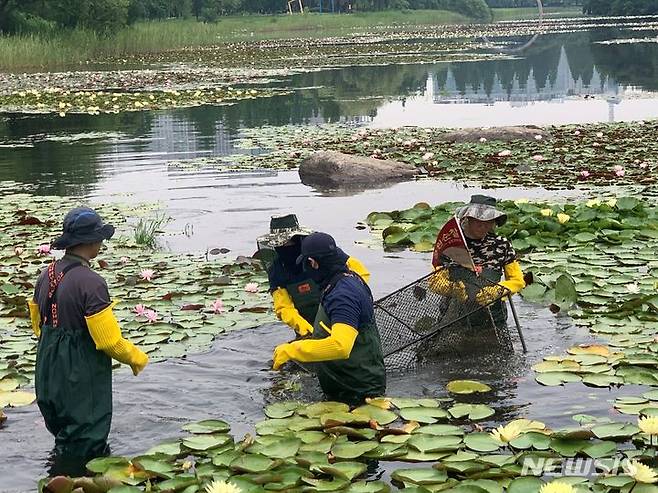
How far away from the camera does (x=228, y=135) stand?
2225 cm

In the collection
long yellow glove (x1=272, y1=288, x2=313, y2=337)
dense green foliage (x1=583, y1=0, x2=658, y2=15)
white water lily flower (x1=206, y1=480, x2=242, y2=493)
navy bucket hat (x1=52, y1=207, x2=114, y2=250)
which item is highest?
dense green foliage (x1=583, y1=0, x2=658, y2=15)

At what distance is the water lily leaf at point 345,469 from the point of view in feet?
16.9

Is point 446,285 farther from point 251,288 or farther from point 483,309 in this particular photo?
point 251,288

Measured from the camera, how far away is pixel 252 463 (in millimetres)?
5309

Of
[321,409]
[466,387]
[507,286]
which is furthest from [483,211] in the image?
[321,409]

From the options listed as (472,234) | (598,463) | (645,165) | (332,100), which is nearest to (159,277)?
(472,234)

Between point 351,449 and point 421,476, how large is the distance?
0.54 m

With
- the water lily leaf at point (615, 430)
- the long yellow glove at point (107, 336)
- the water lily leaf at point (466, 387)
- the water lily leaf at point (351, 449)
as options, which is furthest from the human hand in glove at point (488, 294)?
the long yellow glove at point (107, 336)

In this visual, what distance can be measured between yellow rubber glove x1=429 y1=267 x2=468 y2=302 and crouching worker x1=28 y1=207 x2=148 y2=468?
257 centimetres

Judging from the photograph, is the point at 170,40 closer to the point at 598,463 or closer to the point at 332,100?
the point at 332,100

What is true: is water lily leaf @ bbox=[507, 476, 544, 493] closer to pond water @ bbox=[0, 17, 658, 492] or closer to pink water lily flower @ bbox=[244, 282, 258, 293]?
pond water @ bbox=[0, 17, 658, 492]

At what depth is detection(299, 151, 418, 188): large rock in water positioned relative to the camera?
51.7ft

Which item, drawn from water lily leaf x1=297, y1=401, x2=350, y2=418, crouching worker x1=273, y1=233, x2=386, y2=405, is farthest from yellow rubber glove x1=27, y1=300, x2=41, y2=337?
water lily leaf x1=297, y1=401, x2=350, y2=418

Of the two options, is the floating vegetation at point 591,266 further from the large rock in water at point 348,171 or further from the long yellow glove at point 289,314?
the large rock in water at point 348,171
